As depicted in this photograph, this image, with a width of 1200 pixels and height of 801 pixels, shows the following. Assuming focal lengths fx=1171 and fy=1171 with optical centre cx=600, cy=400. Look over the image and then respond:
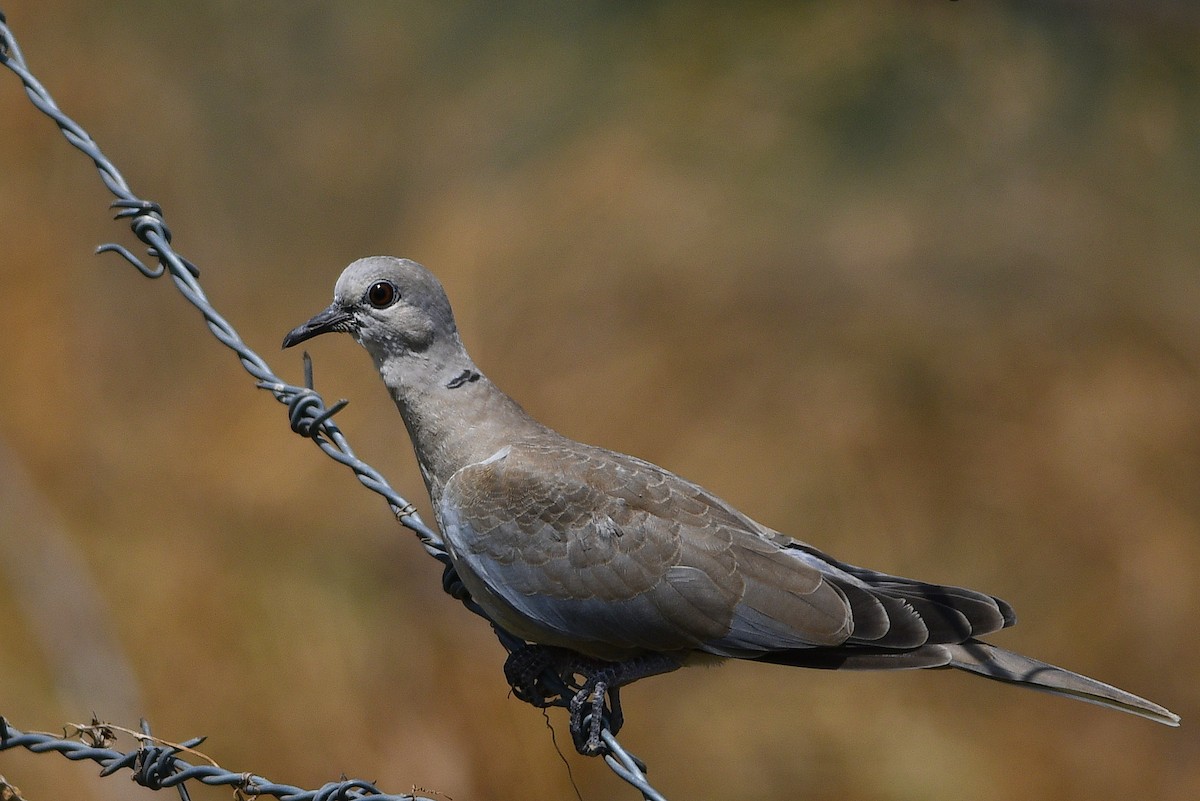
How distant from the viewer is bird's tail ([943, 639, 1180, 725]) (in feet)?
10.4

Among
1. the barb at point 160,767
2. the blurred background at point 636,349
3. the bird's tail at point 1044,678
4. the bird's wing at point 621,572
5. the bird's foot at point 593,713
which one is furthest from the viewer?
the blurred background at point 636,349

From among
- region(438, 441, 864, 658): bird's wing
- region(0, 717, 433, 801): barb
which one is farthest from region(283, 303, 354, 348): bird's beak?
region(0, 717, 433, 801): barb

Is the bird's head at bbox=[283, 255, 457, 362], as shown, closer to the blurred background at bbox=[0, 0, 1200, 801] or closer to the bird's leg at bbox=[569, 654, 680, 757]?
the bird's leg at bbox=[569, 654, 680, 757]

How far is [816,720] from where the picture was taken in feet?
23.0

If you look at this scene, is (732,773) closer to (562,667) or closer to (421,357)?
(562,667)

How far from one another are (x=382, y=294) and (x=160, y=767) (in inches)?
61.5

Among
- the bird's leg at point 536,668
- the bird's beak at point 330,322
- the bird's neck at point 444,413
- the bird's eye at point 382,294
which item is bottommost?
the bird's leg at point 536,668

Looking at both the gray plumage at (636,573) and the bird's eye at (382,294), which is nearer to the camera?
the gray plumage at (636,573)

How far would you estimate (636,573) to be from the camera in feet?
11.5

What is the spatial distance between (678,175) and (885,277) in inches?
70.7

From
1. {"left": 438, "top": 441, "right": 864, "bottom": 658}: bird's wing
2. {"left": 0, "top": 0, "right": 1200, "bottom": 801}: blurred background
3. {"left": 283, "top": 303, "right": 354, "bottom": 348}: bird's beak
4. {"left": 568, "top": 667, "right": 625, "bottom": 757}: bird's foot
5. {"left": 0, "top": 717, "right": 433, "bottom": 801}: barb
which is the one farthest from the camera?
{"left": 0, "top": 0, "right": 1200, "bottom": 801}: blurred background

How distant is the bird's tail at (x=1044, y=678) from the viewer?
318 centimetres

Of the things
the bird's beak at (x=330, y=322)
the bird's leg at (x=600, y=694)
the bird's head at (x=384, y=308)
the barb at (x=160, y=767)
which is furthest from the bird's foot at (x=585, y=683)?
the bird's beak at (x=330, y=322)

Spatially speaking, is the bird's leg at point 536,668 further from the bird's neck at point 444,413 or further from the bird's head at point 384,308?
the bird's head at point 384,308
